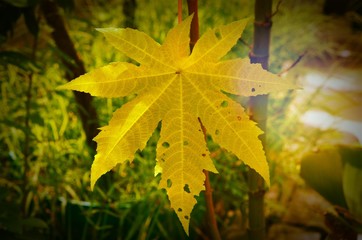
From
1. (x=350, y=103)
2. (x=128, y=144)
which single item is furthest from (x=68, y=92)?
(x=350, y=103)

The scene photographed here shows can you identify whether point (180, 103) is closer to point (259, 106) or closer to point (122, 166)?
point (259, 106)

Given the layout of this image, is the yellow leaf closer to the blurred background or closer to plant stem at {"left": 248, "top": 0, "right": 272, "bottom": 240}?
plant stem at {"left": 248, "top": 0, "right": 272, "bottom": 240}

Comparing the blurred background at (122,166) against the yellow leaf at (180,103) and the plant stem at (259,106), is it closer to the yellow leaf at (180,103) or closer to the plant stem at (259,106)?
the plant stem at (259,106)

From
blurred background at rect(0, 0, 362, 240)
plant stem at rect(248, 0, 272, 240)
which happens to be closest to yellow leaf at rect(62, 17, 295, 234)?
plant stem at rect(248, 0, 272, 240)

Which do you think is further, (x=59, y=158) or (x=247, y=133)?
(x=59, y=158)

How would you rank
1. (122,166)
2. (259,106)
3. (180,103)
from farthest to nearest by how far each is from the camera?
(122,166), (259,106), (180,103)

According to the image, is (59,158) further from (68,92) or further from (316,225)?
(316,225)

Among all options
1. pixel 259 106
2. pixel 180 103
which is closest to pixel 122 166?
pixel 259 106
